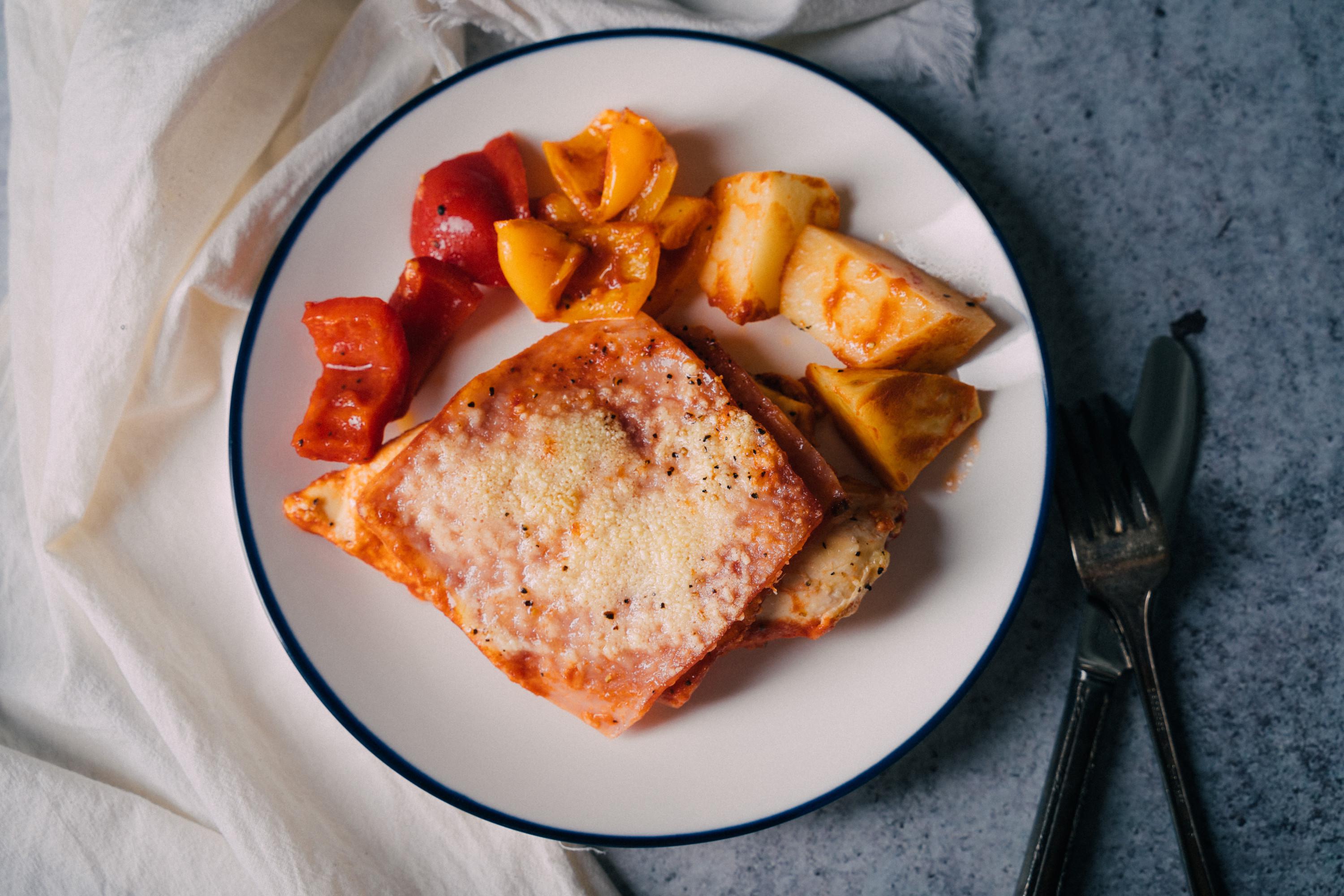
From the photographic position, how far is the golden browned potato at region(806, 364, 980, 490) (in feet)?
7.79

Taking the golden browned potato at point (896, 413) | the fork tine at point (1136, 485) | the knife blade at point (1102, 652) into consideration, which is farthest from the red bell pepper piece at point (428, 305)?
the knife blade at point (1102, 652)

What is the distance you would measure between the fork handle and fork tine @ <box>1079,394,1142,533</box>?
1.29ft

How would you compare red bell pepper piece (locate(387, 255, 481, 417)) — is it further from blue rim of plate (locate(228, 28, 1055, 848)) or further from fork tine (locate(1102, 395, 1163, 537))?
fork tine (locate(1102, 395, 1163, 537))

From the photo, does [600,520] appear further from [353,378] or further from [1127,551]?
[1127,551]

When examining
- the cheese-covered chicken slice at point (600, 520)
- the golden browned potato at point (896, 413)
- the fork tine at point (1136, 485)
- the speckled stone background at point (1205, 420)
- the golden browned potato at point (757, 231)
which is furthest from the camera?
the speckled stone background at point (1205, 420)

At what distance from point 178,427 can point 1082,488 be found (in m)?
3.01

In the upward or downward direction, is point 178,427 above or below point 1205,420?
above

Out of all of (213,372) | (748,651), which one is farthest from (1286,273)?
(213,372)

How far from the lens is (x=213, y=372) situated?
277cm

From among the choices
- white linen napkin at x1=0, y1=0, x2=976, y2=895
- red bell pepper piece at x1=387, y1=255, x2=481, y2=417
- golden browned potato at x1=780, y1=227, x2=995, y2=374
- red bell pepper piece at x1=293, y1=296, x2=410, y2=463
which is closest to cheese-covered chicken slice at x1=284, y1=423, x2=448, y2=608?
→ red bell pepper piece at x1=293, y1=296, x2=410, y2=463

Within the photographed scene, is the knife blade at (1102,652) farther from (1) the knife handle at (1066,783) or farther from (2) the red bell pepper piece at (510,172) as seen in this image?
(2) the red bell pepper piece at (510,172)

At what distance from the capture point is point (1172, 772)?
8.47 ft

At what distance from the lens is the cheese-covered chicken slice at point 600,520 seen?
225cm

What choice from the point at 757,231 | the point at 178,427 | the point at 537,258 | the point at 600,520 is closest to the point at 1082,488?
the point at 757,231
